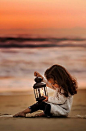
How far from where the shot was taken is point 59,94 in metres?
5.19

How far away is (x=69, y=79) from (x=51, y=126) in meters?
1.17

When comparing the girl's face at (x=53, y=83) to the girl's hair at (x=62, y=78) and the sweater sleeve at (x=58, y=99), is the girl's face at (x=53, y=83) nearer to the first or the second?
the girl's hair at (x=62, y=78)

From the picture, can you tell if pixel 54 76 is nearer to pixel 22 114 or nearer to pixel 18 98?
pixel 22 114

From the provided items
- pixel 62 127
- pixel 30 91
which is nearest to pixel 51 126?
pixel 62 127

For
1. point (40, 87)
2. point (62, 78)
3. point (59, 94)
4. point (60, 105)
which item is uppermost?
point (62, 78)

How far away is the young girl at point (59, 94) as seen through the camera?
516 cm

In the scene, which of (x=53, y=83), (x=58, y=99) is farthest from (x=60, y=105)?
(x=53, y=83)

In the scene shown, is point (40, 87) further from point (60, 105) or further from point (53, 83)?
point (60, 105)

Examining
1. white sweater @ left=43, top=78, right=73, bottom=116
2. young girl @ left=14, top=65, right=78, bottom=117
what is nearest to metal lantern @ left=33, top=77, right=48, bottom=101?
young girl @ left=14, top=65, right=78, bottom=117

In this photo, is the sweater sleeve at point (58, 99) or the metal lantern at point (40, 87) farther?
the metal lantern at point (40, 87)

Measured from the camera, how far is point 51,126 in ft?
14.0

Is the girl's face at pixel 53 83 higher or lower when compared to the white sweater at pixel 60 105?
higher

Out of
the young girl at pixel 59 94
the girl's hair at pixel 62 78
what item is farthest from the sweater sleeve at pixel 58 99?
the girl's hair at pixel 62 78

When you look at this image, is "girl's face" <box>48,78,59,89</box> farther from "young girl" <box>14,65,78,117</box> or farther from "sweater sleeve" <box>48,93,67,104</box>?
"sweater sleeve" <box>48,93,67,104</box>
